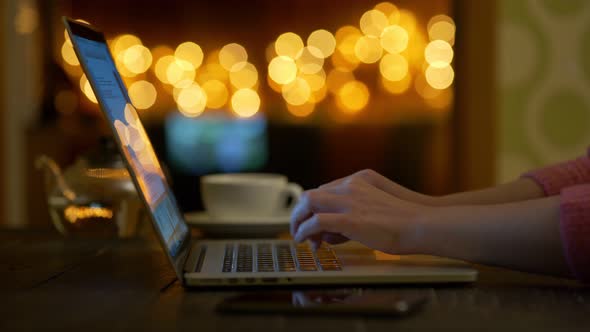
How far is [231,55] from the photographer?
3627 mm

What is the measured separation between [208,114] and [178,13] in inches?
21.0

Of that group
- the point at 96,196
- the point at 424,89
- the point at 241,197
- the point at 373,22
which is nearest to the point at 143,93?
the point at 373,22

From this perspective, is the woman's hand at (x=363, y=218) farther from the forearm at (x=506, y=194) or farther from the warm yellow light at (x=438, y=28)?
the warm yellow light at (x=438, y=28)

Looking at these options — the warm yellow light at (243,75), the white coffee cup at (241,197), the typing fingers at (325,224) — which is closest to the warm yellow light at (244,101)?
the warm yellow light at (243,75)

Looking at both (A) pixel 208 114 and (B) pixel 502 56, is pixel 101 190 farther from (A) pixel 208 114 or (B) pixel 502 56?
Result: (A) pixel 208 114

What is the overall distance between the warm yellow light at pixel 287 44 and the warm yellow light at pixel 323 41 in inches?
3.2

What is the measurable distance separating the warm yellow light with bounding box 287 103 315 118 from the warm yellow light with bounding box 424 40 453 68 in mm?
609

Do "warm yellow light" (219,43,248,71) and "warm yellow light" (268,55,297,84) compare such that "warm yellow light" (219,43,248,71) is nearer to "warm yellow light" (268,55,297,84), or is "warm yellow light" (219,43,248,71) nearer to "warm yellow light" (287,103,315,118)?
"warm yellow light" (268,55,297,84)

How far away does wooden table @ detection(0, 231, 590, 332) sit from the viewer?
517mm

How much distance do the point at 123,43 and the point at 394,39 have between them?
136 cm

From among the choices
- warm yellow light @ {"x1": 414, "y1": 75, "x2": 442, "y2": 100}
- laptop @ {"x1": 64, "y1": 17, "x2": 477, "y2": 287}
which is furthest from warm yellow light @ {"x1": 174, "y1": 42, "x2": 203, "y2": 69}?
laptop @ {"x1": 64, "y1": 17, "x2": 477, "y2": 287}

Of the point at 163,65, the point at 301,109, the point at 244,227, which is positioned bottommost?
the point at 244,227

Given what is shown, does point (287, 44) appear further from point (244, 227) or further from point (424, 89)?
point (244, 227)

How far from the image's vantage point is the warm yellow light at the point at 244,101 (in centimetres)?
359
